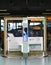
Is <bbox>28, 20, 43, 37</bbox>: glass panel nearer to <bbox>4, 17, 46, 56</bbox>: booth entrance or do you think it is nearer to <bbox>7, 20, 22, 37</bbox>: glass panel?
<bbox>4, 17, 46, 56</bbox>: booth entrance

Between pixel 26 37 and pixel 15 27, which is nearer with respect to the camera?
pixel 26 37

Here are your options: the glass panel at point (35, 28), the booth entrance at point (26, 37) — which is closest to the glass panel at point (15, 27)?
the booth entrance at point (26, 37)

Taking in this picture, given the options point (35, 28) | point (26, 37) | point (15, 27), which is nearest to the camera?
point (26, 37)

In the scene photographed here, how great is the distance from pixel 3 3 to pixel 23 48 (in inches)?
291

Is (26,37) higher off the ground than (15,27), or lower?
lower

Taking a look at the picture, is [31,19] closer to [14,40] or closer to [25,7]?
[14,40]

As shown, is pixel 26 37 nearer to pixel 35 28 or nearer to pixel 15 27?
pixel 35 28

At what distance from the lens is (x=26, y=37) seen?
964cm

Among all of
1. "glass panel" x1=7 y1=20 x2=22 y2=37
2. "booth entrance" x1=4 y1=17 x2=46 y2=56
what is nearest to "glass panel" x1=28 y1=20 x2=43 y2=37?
"booth entrance" x1=4 y1=17 x2=46 y2=56

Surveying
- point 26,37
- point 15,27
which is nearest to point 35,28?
point 26,37

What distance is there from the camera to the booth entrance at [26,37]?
9.64 metres

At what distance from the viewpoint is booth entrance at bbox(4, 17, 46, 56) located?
380 inches

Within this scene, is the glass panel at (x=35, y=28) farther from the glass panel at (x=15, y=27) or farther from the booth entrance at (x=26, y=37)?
the glass panel at (x=15, y=27)

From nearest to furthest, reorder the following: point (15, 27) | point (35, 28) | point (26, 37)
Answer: point (26, 37) < point (35, 28) < point (15, 27)
